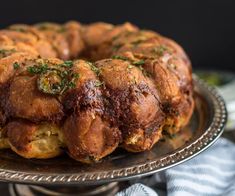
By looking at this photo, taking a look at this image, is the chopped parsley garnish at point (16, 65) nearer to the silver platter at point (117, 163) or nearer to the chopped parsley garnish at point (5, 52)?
the chopped parsley garnish at point (5, 52)

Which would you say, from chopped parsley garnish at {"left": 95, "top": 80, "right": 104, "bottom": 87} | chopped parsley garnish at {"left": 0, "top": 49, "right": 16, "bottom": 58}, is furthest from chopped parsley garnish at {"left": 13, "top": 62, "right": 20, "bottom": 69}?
chopped parsley garnish at {"left": 95, "top": 80, "right": 104, "bottom": 87}

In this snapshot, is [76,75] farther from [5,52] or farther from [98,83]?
[5,52]

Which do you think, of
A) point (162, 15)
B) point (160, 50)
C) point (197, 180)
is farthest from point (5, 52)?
point (162, 15)

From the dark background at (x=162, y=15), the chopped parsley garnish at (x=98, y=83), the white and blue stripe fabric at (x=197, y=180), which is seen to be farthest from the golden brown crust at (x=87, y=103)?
the dark background at (x=162, y=15)

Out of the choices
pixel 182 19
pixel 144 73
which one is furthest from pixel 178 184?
pixel 182 19

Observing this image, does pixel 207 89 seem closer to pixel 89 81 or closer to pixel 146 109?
pixel 146 109

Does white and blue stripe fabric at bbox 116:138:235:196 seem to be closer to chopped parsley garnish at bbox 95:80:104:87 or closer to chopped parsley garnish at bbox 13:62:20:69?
chopped parsley garnish at bbox 95:80:104:87

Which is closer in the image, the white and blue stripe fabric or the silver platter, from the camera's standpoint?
the silver platter
